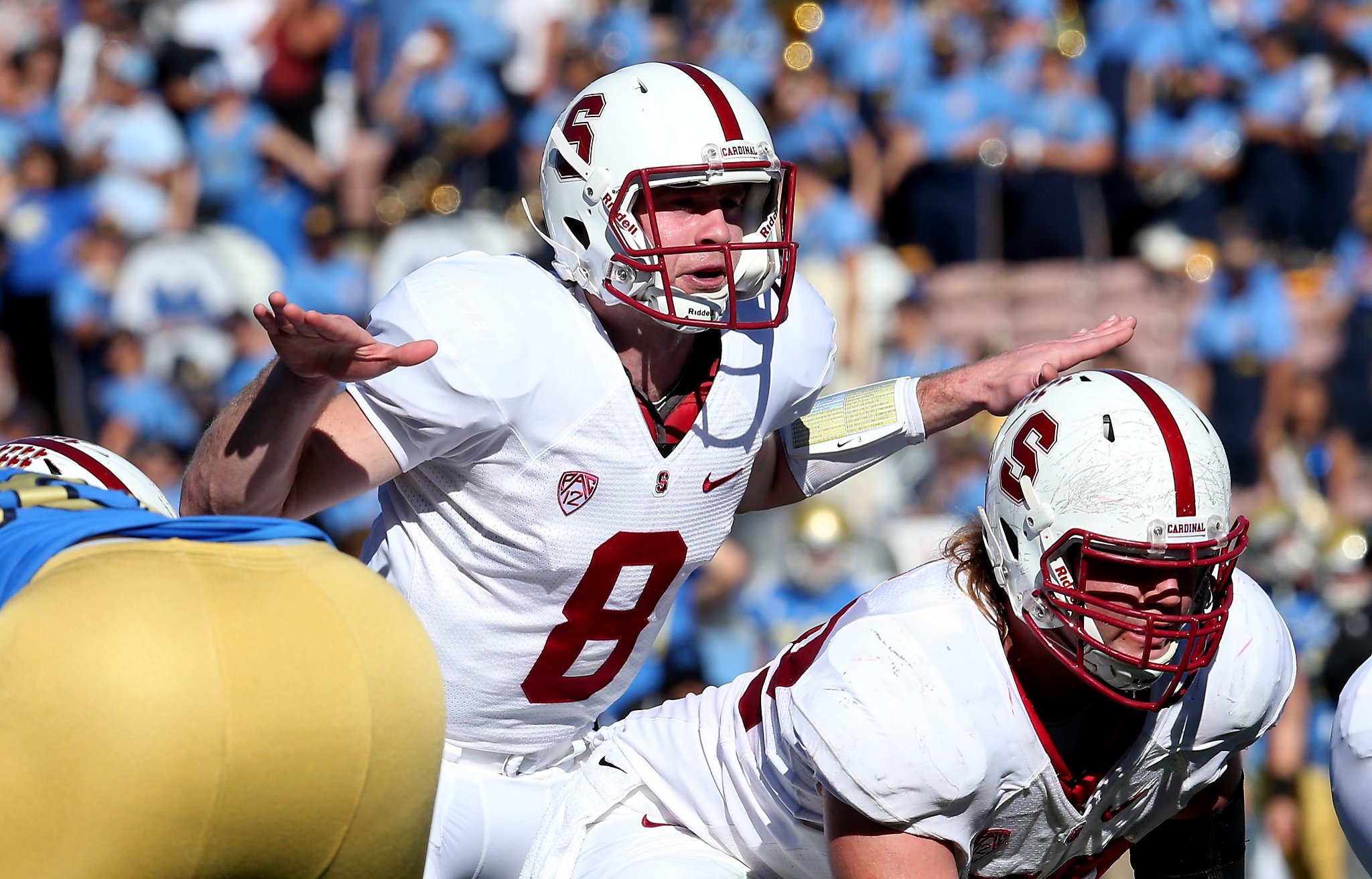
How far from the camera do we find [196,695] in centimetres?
159

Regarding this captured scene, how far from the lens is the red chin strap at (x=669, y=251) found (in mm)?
2855

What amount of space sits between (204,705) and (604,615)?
143 centimetres

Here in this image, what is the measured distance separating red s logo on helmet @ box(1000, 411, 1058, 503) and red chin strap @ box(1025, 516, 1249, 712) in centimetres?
13

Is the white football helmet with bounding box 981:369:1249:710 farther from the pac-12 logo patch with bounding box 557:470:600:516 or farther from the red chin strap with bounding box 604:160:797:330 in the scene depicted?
the pac-12 logo patch with bounding box 557:470:600:516

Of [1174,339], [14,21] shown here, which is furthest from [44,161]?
[1174,339]

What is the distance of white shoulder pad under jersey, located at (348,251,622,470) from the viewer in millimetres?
2697

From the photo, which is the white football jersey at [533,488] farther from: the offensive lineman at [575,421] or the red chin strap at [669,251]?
the red chin strap at [669,251]

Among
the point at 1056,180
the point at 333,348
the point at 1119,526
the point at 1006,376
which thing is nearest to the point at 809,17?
the point at 1056,180

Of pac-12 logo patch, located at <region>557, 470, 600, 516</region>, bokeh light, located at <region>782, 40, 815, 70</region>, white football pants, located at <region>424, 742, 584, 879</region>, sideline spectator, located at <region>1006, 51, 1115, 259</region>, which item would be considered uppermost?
pac-12 logo patch, located at <region>557, 470, 600, 516</region>

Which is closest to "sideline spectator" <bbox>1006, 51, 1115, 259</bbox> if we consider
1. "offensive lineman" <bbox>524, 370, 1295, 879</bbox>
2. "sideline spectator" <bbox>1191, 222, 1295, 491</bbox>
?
"sideline spectator" <bbox>1191, 222, 1295, 491</bbox>

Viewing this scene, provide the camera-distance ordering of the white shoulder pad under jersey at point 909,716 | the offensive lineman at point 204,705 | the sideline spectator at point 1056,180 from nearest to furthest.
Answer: the offensive lineman at point 204,705 < the white shoulder pad under jersey at point 909,716 < the sideline spectator at point 1056,180

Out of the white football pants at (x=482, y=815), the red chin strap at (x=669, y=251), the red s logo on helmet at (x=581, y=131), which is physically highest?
the red s logo on helmet at (x=581, y=131)

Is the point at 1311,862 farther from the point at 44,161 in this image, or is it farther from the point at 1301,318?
the point at 44,161

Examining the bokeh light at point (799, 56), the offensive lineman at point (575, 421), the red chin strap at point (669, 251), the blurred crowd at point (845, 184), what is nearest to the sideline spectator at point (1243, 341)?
the blurred crowd at point (845, 184)
